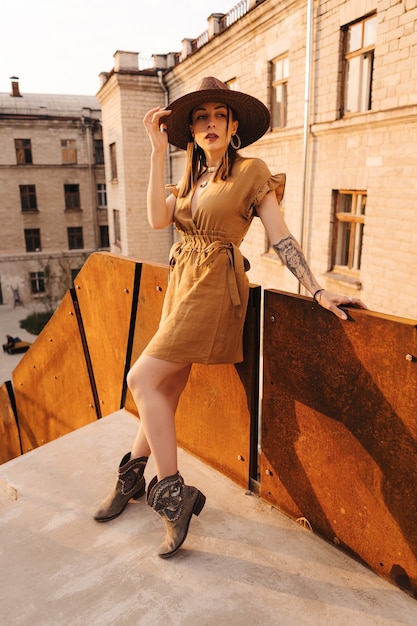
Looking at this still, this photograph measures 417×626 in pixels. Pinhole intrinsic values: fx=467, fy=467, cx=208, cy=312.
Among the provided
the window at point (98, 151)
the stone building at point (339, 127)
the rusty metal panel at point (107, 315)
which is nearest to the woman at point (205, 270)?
the rusty metal panel at point (107, 315)

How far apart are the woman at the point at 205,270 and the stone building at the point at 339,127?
7.39m

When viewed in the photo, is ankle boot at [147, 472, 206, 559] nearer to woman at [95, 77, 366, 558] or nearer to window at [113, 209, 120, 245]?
woman at [95, 77, 366, 558]

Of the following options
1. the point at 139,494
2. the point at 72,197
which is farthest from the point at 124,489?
the point at 72,197

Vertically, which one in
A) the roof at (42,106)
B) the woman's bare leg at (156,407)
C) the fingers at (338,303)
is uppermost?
the roof at (42,106)

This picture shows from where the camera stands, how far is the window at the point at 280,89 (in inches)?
469

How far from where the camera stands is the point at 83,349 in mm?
3676

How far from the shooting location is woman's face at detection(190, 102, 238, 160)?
2127mm

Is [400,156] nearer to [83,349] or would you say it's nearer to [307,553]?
[83,349]

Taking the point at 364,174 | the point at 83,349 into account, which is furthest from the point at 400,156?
the point at 83,349

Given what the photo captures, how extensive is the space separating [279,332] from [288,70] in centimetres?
1158

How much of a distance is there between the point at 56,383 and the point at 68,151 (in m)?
29.2

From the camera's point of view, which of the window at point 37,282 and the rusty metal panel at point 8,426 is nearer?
the rusty metal panel at point 8,426

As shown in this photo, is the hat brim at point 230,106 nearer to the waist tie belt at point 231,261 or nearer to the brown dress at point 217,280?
the brown dress at point 217,280

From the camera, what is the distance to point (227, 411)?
243cm
